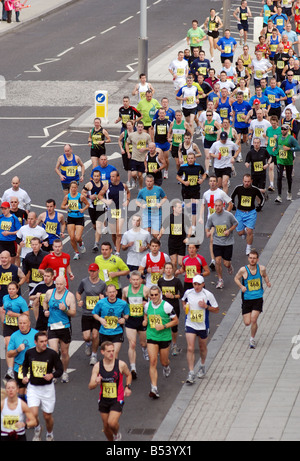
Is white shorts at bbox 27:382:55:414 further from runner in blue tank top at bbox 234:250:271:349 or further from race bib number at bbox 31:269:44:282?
runner in blue tank top at bbox 234:250:271:349

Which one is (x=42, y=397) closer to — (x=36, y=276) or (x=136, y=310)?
(x=136, y=310)

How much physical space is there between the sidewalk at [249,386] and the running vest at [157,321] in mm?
825

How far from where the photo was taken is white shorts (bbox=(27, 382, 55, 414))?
13508 mm

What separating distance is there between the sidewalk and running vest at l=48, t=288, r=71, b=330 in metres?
1.99

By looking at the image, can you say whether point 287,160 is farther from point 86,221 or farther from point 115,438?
point 115,438

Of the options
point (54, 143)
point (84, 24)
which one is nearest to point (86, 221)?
point (54, 143)

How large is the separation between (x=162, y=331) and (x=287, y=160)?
981 cm

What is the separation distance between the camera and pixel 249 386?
1510 cm

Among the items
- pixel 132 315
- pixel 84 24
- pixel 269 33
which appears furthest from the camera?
pixel 84 24

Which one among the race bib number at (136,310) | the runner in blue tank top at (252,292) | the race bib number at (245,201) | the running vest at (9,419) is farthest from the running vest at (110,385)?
the race bib number at (245,201)

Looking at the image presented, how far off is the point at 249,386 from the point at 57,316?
2.94 metres

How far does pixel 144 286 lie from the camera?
15734 mm

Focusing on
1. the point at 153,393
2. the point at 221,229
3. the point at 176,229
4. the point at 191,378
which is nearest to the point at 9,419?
the point at 153,393

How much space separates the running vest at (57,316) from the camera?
15445mm
